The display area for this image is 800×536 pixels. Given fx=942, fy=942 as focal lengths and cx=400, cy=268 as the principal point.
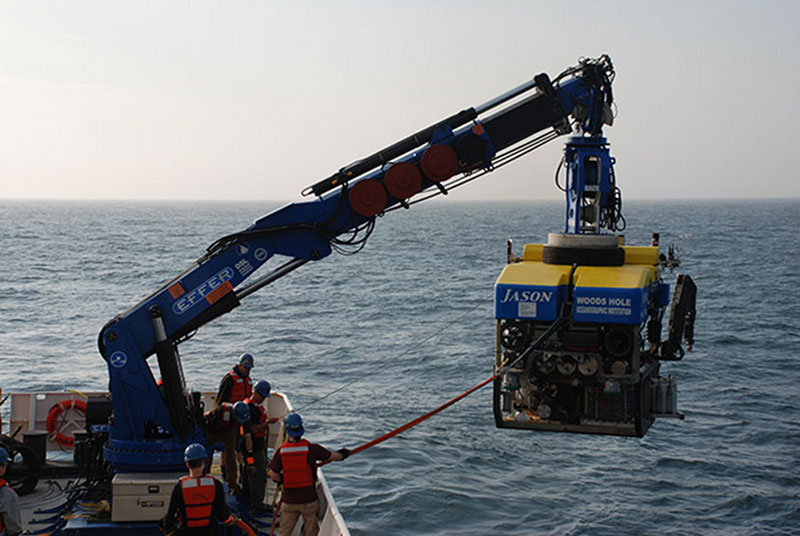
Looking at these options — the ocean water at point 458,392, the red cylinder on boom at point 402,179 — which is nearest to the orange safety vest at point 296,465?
the red cylinder on boom at point 402,179

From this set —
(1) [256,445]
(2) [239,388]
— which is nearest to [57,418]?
(2) [239,388]

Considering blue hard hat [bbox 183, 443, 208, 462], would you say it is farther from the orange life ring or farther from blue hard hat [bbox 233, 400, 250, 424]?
the orange life ring

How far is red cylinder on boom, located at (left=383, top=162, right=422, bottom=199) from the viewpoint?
12344 millimetres

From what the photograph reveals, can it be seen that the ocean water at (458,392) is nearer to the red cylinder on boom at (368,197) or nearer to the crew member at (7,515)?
the red cylinder on boom at (368,197)

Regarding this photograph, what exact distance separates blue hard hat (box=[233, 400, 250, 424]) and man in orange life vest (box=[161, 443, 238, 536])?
2.67 meters

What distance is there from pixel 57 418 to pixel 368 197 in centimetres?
713

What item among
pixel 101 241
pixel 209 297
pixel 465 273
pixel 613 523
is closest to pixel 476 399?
pixel 613 523

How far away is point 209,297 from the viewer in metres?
12.3

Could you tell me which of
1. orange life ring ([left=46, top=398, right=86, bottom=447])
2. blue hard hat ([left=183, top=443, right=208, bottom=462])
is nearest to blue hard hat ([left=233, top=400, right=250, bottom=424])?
blue hard hat ([left=183, top=443, right=208, bottom=462])

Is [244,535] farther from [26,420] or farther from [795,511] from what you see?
[795,511]

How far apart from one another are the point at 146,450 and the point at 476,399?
14635mm

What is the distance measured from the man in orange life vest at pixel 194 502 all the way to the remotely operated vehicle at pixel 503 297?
324 cm

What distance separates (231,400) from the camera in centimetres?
1301

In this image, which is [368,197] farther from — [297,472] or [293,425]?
[297,472]
